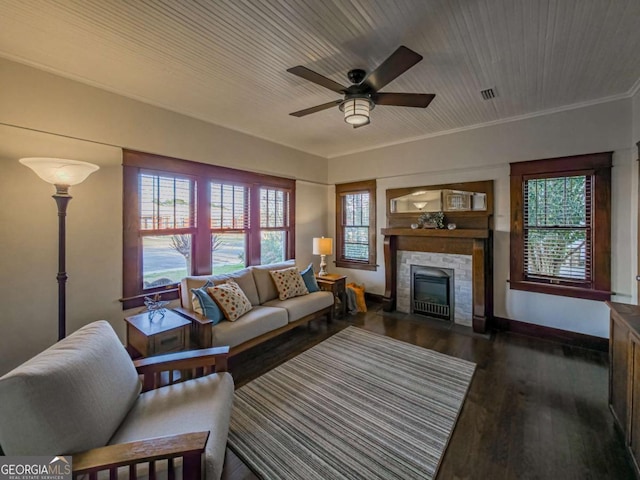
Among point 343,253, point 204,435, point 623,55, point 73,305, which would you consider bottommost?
point 204,435

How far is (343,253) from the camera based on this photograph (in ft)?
18.9

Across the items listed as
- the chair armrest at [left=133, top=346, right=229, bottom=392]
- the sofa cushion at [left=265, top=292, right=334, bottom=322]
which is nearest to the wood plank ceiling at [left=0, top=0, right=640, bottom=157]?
the chair armrest at [left=133, top=346, right=229, bottom=392]

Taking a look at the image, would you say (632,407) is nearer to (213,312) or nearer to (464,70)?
(464,70)

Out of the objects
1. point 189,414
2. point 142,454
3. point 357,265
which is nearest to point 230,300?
point 189,414

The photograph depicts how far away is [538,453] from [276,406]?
6.27ft

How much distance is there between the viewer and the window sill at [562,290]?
3.25 meters

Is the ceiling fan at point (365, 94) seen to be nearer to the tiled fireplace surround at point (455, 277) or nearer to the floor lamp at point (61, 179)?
the floor lamp at point (61, 179)

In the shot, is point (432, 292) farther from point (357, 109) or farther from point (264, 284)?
point (357, 109)

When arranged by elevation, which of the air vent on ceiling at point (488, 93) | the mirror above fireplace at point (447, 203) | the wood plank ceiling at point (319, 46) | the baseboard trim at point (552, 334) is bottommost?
the baseboard trim at point (552, 334)

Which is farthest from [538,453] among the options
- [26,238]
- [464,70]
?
[26,238]

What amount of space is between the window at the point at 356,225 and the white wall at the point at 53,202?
3186 millimetres

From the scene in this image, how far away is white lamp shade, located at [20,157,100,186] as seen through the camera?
2.13 meters

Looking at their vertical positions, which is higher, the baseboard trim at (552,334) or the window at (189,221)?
the window at (189,221)

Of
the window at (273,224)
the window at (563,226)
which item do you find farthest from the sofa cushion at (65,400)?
the window at (563,226)
